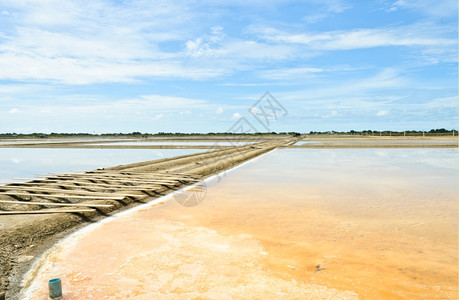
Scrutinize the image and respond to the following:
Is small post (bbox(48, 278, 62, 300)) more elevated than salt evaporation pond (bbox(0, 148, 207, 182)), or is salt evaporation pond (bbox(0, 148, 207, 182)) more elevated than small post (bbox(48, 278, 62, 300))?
salt evaporation pond (bbox(0, 148, 207, 182))

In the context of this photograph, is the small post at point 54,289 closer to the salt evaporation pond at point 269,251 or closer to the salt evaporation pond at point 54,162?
the salt evaporation pond at point 269,251

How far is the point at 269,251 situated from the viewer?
4.45 meters

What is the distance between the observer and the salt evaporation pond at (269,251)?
345cm

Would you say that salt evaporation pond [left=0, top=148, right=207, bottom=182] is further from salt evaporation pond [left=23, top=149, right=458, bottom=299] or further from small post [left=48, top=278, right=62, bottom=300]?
small post [left=48, top=278, right=62, bottom=300]

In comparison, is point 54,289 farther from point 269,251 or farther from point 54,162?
point 54,162

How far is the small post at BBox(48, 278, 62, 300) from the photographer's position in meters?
3.19

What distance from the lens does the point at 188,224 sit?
5.72 meters

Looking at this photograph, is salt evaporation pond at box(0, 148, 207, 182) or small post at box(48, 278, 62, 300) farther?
salt evaporation pond at box(0, 148, 207, 182)

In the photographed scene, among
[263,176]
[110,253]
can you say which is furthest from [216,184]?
[110,253]

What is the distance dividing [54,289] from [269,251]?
2.52 metres

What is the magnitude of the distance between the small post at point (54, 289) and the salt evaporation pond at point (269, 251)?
11cm

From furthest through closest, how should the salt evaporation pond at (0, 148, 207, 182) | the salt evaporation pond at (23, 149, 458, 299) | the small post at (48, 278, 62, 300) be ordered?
the salt evaporation pond at (0, 148, 207, 182), the salt evaporation pond at (23, 149, 458, 299), the small post at (48, 278, 62, 300)

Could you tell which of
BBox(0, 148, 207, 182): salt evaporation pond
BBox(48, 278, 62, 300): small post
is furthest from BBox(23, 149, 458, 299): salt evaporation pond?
BBox(0, 148, 207, 182): salt evaporation pond

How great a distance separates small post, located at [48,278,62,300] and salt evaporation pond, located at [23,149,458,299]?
0.11m
